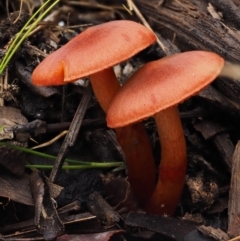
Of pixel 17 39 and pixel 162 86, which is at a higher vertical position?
pixel 162 86

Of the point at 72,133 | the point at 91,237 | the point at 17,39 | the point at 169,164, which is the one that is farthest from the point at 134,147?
the point at 17,39

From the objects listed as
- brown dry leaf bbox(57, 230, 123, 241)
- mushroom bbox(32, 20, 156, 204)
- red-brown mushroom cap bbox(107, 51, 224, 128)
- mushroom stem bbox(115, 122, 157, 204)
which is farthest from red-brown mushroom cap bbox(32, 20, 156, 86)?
brown dry leaf bbox(57, 230, 123, 241)

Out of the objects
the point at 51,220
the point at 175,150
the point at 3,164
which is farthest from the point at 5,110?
the point at 175,150

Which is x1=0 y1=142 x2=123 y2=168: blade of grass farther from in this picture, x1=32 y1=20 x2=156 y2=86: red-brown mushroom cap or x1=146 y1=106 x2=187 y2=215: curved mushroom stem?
x1=32 y1=20 x2=156 y2=86: red-brown mushroom cap

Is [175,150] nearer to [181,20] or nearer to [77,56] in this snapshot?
[77,56]

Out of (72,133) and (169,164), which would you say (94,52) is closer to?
(72,133)
